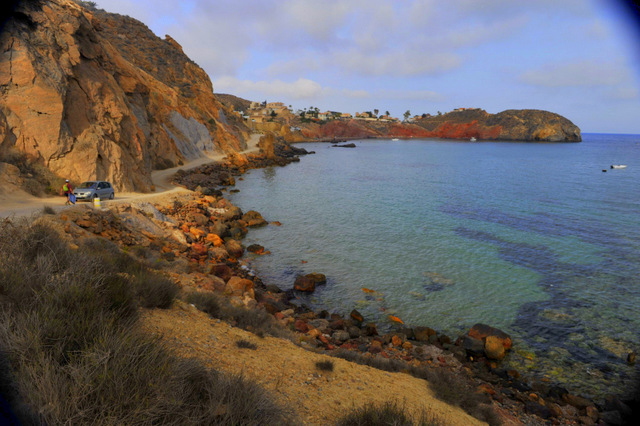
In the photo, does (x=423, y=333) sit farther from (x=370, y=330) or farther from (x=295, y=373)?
(x=295, y=373)

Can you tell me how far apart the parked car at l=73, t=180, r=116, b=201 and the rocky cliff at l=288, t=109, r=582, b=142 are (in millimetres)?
109670

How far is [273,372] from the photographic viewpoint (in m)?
6.40

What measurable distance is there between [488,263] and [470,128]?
176 metres

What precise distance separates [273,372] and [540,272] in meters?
16.7

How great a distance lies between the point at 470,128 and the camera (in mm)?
173750

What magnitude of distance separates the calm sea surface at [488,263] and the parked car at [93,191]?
8.54 metres

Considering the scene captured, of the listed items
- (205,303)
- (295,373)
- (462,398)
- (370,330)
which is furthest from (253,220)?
(462,398)

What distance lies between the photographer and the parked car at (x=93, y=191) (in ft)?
58.4

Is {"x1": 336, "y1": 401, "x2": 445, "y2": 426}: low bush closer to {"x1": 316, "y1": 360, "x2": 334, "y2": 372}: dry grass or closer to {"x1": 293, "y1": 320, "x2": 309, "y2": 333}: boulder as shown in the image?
{"x1": 316, "y1": 360, "x2": 334, "y2": 372}: dry grass

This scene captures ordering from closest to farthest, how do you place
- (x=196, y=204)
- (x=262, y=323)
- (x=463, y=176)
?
(x=262, y=323) < (x=196, y=204) < (x=463, y=176)

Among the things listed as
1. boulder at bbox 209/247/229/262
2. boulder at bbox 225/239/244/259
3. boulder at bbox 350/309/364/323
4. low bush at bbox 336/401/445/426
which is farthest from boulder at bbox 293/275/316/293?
low bush at bbox 336/401/445/426

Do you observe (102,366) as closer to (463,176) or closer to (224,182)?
(224,182)

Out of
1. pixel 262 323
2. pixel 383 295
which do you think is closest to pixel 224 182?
pixel 383 295

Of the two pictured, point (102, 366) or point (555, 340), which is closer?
point (102, 366)
